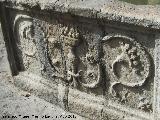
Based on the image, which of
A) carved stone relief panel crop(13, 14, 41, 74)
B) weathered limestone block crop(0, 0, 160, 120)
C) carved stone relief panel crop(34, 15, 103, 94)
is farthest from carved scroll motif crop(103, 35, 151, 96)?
carved stone relief panel crop(13, 14, 41, 74)

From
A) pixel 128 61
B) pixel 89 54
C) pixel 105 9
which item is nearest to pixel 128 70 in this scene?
pixel 128 61

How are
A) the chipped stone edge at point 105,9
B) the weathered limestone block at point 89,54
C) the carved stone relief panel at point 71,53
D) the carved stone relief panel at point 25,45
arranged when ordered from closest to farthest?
the chipped stone edge at point 105,9 < the weathered limestone block at point 89,54 < the carved stone relief panel at point 71,53 < the carved stone relief panel at point 25,45

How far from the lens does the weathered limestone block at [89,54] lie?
3258 millimetres

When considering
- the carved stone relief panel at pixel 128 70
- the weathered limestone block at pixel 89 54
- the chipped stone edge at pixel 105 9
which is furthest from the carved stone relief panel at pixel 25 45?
the carved stone relief panel at pixel 128 70

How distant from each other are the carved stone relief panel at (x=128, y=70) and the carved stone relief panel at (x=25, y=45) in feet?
3.16

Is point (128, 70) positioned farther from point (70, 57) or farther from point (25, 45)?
point (25, 45)

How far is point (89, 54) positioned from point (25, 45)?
0.94m

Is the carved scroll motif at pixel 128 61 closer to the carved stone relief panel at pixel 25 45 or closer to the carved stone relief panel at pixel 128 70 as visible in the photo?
the carved stone relief panel at pixel 128 70

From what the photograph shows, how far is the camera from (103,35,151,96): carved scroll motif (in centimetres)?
329

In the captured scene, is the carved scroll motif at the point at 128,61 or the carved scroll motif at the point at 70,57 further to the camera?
the carved scroll motif at the point at 70,57

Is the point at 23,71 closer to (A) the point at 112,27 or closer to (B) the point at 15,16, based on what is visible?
(B) the point at 15,16

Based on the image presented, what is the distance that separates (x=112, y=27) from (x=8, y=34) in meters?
1.44

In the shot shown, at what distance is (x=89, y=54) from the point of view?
3645 mm

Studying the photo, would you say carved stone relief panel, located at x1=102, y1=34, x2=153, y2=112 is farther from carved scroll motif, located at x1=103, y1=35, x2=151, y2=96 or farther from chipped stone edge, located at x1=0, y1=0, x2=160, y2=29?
chipped stone edge, located at x1=0, y1=0, x2=160, y2=29
